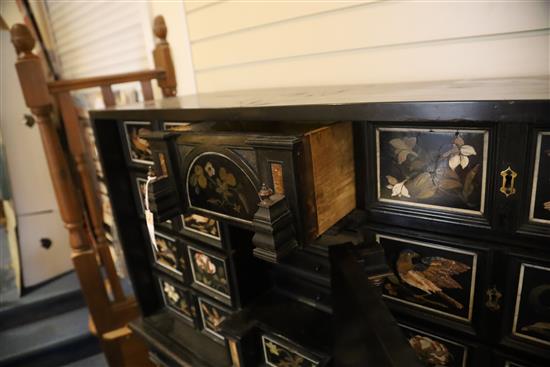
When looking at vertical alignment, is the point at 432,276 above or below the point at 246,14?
below

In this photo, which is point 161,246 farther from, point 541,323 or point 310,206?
point 541,323

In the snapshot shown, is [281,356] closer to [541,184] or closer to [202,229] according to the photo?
[202,229]

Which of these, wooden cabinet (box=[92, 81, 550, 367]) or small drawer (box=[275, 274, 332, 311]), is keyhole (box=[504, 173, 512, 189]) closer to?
wooden cabinet (box=[92, 81, 550, 367])

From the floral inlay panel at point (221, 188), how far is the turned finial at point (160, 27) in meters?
1.11

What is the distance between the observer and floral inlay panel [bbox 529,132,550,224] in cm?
58

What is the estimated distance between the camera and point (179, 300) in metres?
1.43

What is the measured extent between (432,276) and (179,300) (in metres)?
1.00

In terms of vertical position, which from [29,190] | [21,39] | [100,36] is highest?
[100,36]

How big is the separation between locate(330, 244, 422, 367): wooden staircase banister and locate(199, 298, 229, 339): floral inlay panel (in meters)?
0.63

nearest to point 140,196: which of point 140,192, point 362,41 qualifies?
point 140,192

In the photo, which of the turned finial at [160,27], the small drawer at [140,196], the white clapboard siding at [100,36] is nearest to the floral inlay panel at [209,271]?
the small drawer at [140,196]

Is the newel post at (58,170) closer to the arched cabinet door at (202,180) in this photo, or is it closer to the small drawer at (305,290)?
the arched cabinet door at (202,180)

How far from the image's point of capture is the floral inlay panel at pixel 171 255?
130 cm

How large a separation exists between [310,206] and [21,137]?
2939 millimetres
